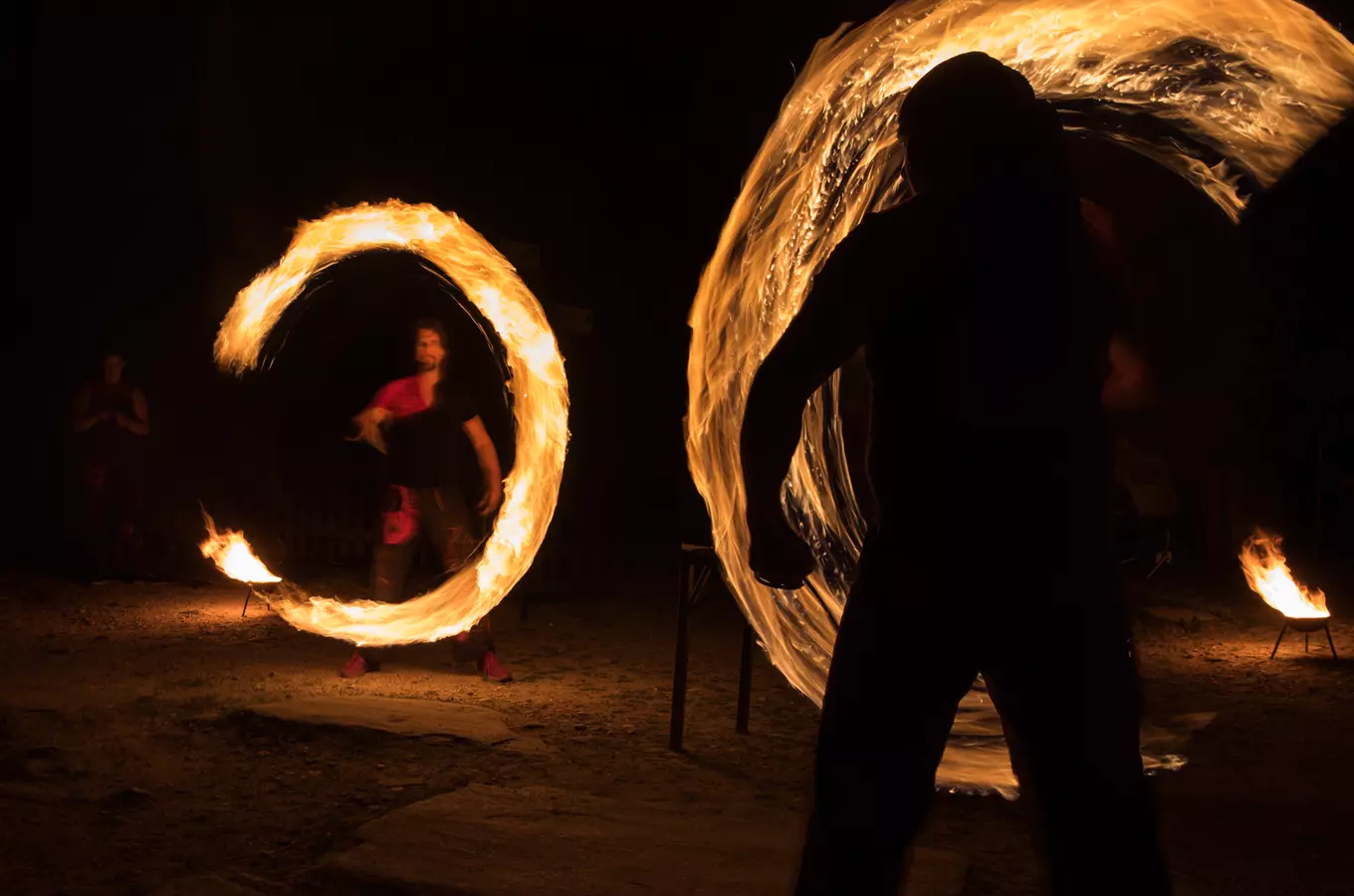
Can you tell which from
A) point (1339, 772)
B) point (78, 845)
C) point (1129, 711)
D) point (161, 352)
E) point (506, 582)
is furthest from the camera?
point (161, 352)

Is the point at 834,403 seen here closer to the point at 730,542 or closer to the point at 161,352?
the point at 730,542

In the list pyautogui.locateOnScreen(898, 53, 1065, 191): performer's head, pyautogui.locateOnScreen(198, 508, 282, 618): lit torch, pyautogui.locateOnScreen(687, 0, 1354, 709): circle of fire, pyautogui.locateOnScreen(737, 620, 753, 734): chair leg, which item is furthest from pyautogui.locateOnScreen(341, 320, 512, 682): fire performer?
pyautogui.locateOnScreen(898, 53, 1065, 191): performer's head

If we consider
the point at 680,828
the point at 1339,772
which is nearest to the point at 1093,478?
the point at 680,828

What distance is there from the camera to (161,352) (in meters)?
17.7

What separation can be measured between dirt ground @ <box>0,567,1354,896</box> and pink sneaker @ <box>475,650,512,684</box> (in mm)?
123

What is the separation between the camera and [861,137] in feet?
17.4

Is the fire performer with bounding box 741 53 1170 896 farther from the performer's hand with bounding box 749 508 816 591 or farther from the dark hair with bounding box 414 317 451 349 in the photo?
the dark hair with bounding box 414 317 451 349

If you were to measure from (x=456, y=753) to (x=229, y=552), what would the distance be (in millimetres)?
3938

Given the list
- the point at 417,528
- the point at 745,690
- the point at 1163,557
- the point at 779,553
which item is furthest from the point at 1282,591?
the point at 779,553

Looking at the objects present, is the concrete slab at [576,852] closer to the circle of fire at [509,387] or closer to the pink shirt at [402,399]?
the circle of fire at [509,387]

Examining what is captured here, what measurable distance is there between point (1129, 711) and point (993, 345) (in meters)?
0.71

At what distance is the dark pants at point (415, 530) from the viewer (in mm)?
7270

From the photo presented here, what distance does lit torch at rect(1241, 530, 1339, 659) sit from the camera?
8.12m

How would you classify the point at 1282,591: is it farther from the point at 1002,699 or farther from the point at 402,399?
the point at 1002,699
